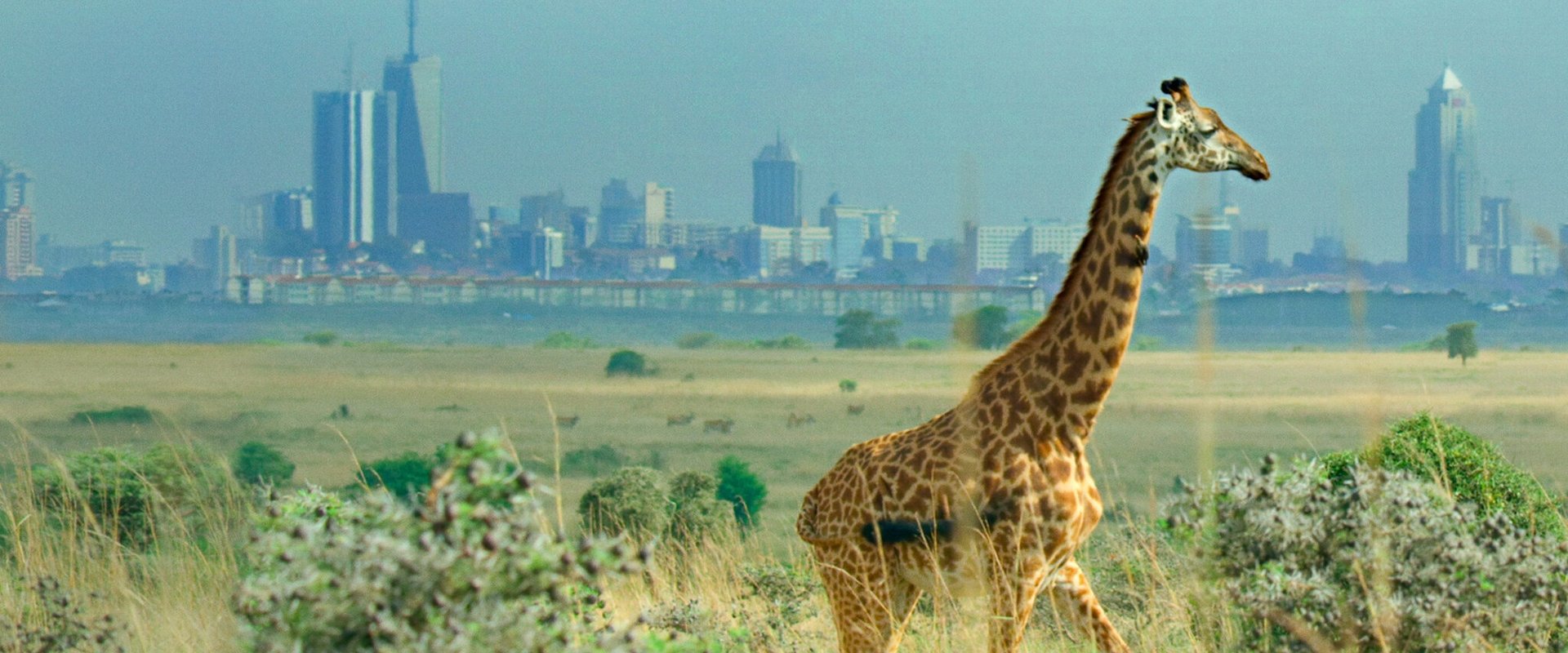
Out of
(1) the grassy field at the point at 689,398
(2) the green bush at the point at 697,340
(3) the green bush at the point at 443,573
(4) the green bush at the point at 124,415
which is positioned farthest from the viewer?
(2) the green bush at the point at 697,340

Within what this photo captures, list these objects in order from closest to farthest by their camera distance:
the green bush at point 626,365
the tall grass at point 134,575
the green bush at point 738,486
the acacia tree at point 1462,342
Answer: the tall grass at point 134,575 → the green bush at point 738,486 → the acacia tree at point 1462,342 → the green bush at point 626,365

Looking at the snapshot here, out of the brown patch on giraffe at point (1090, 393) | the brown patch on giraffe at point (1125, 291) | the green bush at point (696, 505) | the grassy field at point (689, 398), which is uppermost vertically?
the brown patch on giraffe at point (1125, 291)

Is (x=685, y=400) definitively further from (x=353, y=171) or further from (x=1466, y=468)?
(x=353, y=171)

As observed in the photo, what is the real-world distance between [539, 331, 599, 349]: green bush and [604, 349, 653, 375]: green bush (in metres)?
19.5

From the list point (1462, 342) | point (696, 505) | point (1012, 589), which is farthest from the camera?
point (1462, 342)

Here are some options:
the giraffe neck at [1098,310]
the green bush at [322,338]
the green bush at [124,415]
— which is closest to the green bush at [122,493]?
the giraffe neck at [1098,310]

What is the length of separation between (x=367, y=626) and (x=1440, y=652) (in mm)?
3265

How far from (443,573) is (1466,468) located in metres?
5.94

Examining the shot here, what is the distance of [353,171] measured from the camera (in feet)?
548

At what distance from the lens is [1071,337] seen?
5.64 meters

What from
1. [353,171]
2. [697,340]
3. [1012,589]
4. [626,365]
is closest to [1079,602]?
[1012,589]

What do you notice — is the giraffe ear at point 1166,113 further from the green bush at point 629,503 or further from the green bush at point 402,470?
the green bush at point 402,470

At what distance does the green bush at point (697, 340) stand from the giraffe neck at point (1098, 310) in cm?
8477

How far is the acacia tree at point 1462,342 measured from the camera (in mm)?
56156
